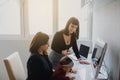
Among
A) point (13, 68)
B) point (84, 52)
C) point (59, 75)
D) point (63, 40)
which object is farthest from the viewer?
point (84, 52)

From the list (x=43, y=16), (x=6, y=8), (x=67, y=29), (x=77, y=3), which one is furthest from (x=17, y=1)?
(x=67, y=29)

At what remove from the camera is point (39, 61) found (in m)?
1.89

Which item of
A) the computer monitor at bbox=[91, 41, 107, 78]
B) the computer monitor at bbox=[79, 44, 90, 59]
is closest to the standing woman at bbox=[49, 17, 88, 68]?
the computer monitor at bbox=[79, 44, 90, 59]

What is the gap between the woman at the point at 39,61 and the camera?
1864 mm

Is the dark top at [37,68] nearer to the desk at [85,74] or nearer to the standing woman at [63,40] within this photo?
the desk at [85,74]

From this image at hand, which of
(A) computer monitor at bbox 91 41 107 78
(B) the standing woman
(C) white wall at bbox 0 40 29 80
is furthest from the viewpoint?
(C) white wall at bbox 0 40 29 80

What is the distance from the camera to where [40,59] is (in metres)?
1.91

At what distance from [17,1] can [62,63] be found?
2168 millimetres

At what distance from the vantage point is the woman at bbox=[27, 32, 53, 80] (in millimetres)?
1864

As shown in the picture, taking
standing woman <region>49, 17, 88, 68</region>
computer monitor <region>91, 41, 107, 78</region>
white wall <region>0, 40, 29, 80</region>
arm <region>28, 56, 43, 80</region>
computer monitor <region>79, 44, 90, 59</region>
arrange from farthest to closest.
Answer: white wall <region>0, 40, 29, 80</region> < computer monitor <region>79, 44, 90, 59</region> < standing woman <region>49, 17, 88, 68</region> < arm <region>28, 56, 43, 80</region> < computer monitor <region>91, 41, 107, 78</region>

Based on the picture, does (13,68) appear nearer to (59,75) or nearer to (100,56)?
(59,75)

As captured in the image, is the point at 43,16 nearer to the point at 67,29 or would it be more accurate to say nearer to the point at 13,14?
the point at 13,14

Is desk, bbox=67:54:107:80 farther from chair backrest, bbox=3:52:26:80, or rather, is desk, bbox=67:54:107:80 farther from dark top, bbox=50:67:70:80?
chair backrest, bbox=3:52:26:80

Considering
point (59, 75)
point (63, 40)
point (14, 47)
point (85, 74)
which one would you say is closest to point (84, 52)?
point (63, 40)
